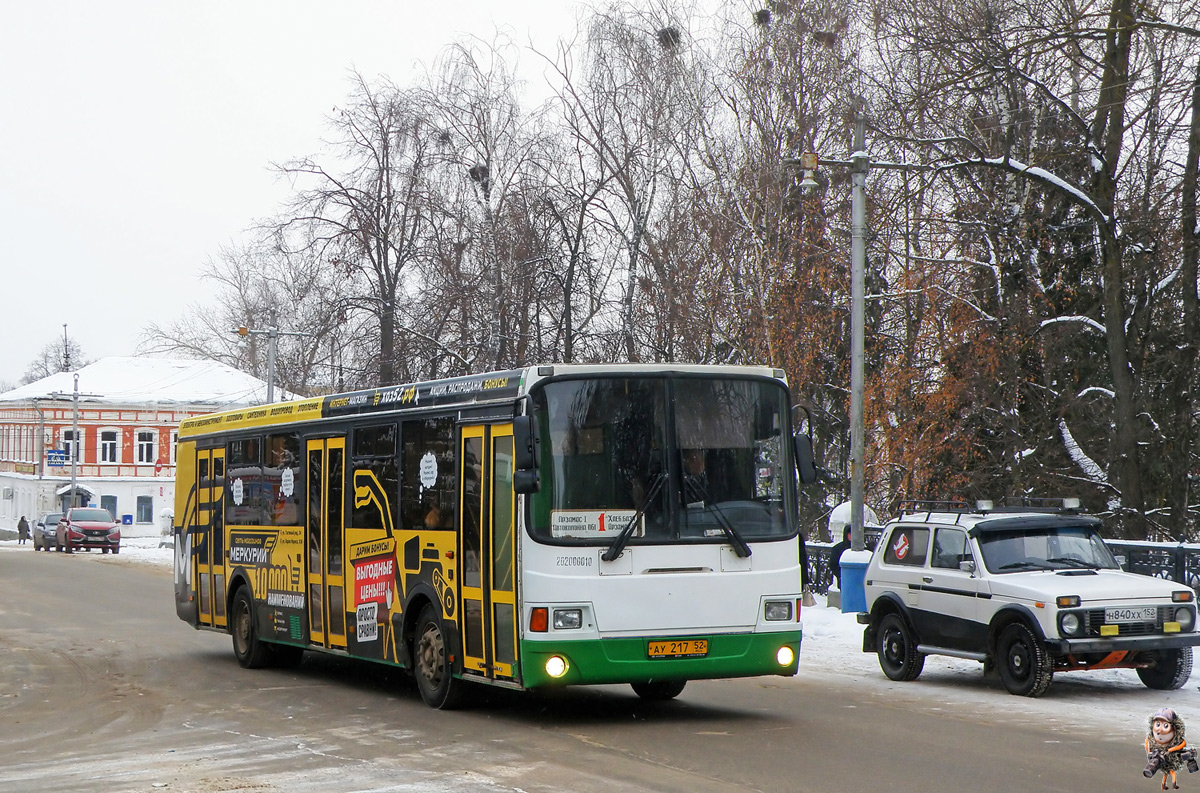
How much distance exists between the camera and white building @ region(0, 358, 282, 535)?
8512 cm

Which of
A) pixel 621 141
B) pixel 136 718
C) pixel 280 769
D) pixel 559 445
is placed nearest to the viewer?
pixel 280 769

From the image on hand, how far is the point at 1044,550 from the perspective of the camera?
47.6ft

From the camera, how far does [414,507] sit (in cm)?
1312

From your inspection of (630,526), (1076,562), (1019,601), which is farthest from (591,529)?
(1076,562)

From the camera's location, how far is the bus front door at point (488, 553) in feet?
37.7

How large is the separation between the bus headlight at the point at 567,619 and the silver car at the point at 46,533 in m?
55.1

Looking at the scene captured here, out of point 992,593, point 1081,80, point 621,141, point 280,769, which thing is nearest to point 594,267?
point 621,141

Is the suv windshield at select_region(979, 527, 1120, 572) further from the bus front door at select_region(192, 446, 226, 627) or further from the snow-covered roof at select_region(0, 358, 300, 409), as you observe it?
the snow-covered roof at select_region(0, 358, 300, 409)

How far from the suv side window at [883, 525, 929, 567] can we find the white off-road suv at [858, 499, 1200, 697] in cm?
1

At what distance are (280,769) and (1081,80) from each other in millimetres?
21744

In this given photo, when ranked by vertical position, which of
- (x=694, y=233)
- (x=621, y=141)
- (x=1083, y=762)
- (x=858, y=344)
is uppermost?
(x=621, y=141)

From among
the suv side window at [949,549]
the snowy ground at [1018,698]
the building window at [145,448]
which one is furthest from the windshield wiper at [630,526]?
the building window at [145,448]

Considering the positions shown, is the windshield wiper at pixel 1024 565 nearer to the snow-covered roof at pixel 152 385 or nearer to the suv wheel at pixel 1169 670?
the suv wheel at pixel 1169 670

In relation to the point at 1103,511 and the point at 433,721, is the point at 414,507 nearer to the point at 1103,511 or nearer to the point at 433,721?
the point at 433,721
